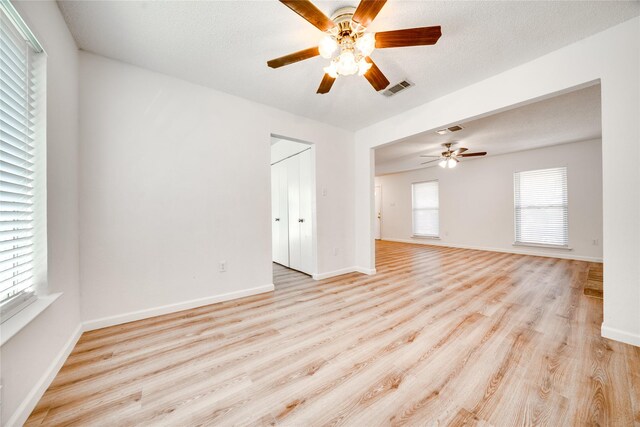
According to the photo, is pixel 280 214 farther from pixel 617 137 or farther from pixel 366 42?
pixel 617 137

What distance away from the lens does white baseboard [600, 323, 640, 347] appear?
1.76 m

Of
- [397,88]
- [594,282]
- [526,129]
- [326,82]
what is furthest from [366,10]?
[594,282]

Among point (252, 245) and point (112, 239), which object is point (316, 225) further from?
point (112, 239)

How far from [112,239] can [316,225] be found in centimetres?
243

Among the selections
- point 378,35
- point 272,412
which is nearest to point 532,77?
point 378,35

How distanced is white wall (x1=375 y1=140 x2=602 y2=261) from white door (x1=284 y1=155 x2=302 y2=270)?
4.95 metres

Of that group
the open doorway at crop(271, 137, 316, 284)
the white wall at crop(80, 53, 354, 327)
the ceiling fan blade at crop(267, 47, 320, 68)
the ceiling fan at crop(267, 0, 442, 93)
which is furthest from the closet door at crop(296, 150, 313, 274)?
the ceiling fan at crop(267, 0, 442, 93)

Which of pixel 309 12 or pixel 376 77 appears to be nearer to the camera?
pixel 309 12

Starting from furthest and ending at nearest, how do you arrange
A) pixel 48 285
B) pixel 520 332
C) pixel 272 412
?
pixel 520 332 < pixel 48 285 < pixel 272 412

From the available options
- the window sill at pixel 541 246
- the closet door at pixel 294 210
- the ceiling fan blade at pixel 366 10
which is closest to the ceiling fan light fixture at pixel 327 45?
the ceiling fan blade at pixel 366 10

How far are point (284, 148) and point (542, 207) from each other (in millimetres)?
6087

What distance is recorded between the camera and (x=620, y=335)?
1.81m

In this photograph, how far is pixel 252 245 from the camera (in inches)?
116

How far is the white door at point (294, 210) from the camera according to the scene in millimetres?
4066
